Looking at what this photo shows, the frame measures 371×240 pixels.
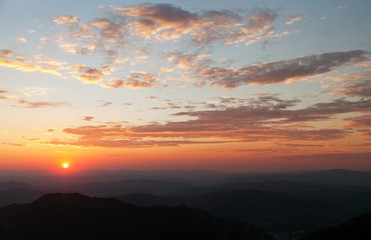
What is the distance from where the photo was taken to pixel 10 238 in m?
174

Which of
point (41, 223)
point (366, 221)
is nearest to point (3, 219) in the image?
point (41, 223)

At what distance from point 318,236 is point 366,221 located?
22560mm

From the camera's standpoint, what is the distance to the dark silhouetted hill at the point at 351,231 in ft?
471

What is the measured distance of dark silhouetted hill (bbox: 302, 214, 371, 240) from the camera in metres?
144

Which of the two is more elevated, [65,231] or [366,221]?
[366,221]

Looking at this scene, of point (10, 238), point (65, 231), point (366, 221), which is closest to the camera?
point (366, 221)

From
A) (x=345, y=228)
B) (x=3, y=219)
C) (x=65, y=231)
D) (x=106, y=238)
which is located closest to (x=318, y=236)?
(x=345, y=228)

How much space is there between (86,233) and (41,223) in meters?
27.3

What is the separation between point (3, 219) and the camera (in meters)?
200

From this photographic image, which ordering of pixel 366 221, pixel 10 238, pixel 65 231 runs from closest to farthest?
pixel 366 221 → pixel 10 238 → pixel 65 231

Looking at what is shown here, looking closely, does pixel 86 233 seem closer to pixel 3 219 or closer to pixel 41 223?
pixel 41 223

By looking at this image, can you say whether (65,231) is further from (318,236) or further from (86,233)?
(318,236)

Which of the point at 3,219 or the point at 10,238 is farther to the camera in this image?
the point at 3,219

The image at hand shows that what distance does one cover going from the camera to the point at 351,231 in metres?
149
